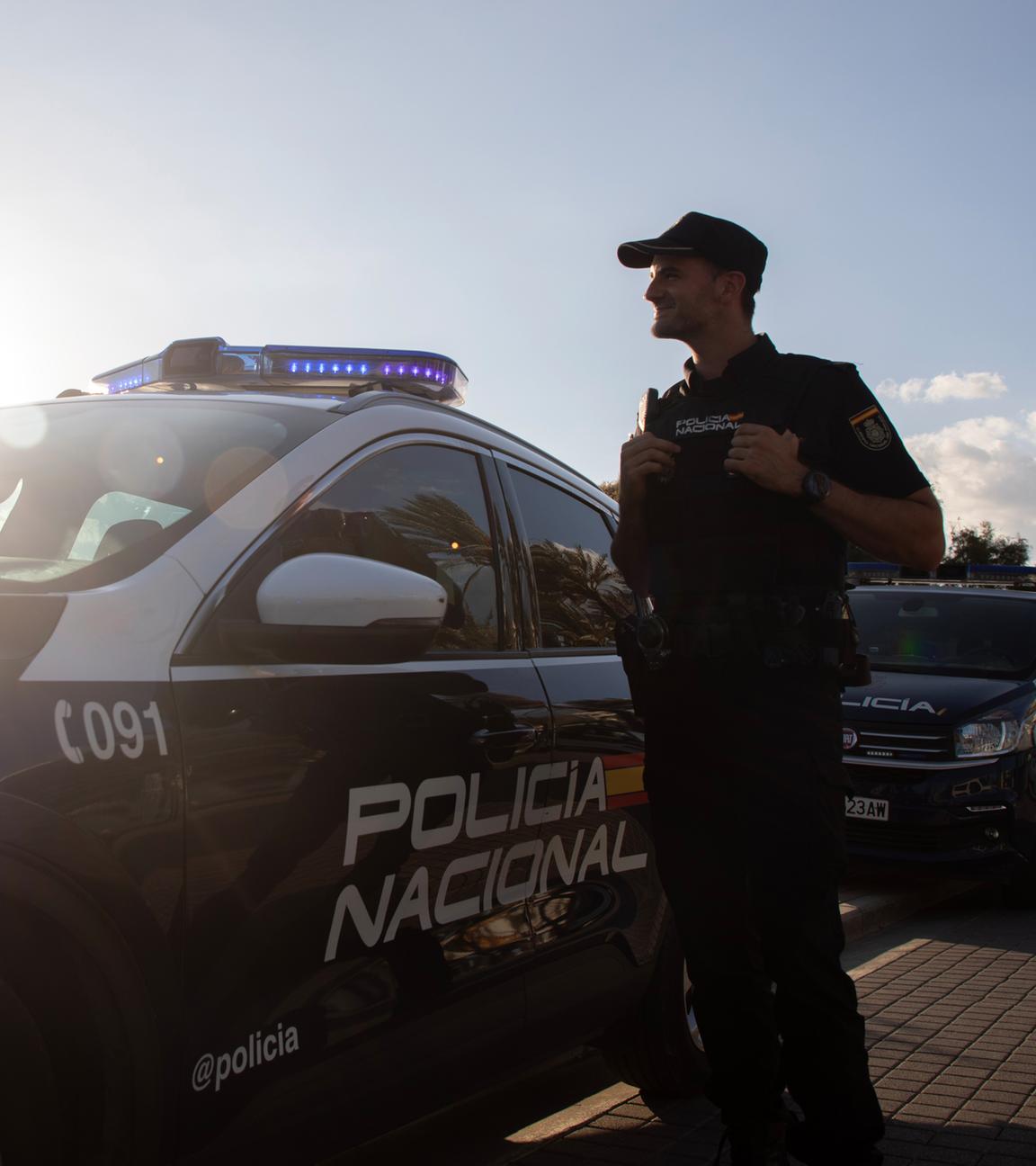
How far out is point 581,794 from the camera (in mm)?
3258

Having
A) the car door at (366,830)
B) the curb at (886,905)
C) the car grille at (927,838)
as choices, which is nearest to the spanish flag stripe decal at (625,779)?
the car door at (366,830)

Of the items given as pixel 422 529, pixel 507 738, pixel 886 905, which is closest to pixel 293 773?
pixel 507 738

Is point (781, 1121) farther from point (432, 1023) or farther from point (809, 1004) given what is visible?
point (432, 1023)

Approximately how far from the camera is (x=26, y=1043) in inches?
73.4

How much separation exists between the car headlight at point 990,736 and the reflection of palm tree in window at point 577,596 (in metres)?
4.22

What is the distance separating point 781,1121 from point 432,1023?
904mm

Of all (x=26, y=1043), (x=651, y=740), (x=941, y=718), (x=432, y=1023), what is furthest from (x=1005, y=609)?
(x=26, y=1043)

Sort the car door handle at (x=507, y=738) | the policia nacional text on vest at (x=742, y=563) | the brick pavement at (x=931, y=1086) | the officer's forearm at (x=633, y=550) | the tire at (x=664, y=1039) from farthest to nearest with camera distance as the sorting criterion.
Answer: the tire at (x=664, y=1039), the brick pavement at (x=931, y=1086), the officer's forearm at (x=633, y=550), the policia nacional text on vest at (x=742, y=563), the car door handle at (x=507, y=738)

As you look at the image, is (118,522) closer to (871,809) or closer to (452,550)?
(452,550)

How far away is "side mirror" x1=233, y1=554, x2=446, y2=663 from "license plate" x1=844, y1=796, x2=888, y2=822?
18.4 feet

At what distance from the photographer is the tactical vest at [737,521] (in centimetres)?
304

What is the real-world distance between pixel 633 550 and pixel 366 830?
1133 millimetres

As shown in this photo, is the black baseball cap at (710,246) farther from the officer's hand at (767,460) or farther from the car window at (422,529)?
the car window at (422,529)

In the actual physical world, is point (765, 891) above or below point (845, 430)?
below
